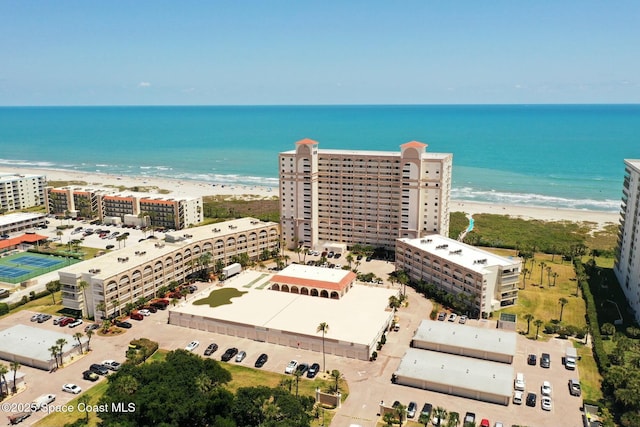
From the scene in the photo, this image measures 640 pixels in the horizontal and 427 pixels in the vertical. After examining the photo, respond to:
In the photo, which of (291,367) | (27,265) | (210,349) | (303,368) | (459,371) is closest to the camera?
(459,371)

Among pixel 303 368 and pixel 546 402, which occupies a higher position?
pixel 303 368

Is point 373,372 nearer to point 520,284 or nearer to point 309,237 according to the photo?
point 520,284

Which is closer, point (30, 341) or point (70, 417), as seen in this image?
point (70, 417)

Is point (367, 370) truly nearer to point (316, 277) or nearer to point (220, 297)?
point (316, 277)

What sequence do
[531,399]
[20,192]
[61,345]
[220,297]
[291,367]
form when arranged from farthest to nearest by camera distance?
1. [20,192]
2. [220,297]
3. [291,367]
4. [61,345]
5. [531,399]

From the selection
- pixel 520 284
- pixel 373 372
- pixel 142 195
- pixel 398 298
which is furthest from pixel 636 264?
pixel 142 195

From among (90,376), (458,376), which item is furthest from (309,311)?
(90,376)

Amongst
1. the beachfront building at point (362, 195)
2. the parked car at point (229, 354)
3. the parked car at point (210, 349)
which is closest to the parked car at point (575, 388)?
the parked car at point (229, 354)
